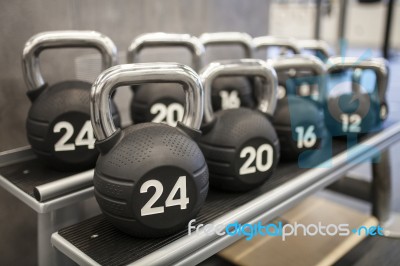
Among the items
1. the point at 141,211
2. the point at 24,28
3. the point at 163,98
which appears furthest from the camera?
the point at 24,28

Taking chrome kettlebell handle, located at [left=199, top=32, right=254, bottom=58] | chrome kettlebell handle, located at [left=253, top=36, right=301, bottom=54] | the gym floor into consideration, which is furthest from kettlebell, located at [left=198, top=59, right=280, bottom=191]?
the gym floor

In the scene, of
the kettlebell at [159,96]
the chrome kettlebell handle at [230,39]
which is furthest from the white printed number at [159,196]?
the chrome kettlebell handle at [230,39]

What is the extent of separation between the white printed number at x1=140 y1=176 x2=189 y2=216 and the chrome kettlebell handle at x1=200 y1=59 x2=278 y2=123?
0.25 meters

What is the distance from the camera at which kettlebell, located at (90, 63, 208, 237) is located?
717 millimetres

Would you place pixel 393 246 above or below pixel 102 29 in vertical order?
below

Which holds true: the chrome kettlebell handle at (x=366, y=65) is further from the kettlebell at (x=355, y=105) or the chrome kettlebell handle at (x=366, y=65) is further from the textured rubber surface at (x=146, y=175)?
the textured rubber surface at (x=146, y=175)

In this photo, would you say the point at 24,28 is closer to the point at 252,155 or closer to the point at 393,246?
the point at 252,155

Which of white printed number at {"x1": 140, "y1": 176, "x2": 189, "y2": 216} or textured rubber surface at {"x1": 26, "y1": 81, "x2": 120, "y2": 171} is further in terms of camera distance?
textured rubber surface at {"x1": 26, "y1": 81, "x2": 120, "y2": 171}

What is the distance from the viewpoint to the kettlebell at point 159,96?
44.7 inches

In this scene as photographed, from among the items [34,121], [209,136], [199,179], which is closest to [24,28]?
[34,121]

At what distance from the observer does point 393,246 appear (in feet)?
5.39

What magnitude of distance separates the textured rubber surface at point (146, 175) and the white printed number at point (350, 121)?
73 centimetres

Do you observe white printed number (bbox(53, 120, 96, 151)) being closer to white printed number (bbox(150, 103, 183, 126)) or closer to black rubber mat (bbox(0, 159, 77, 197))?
black rubber mat (bbox(0, 159, 77, 197))

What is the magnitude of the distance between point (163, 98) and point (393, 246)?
47.9 inches
